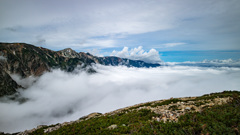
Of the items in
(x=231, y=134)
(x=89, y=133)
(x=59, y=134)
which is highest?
(x=231, y=134)

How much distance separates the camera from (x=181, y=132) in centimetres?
937

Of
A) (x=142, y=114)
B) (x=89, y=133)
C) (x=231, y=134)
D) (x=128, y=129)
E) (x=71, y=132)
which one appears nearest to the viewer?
(x=231, y=134)

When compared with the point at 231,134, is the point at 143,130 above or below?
below

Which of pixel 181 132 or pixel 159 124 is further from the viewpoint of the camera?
pixel 159 124

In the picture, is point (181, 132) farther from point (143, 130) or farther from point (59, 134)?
point (59, 134)

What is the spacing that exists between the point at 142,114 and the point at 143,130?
5.19 meters

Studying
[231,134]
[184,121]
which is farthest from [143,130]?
[231,134]

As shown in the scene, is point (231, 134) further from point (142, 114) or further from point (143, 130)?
point (142, 114)

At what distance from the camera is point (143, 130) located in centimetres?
1085

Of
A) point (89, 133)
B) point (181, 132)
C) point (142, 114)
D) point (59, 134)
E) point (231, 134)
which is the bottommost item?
point (59, 134)

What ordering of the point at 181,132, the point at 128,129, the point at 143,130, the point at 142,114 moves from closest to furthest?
the point at 181,132
the point at 143,130
the point at 128,129
the point at 142,114

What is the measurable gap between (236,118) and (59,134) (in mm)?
18861

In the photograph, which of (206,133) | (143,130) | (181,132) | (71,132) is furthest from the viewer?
(71,132)

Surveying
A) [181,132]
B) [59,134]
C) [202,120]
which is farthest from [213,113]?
[59,134]
